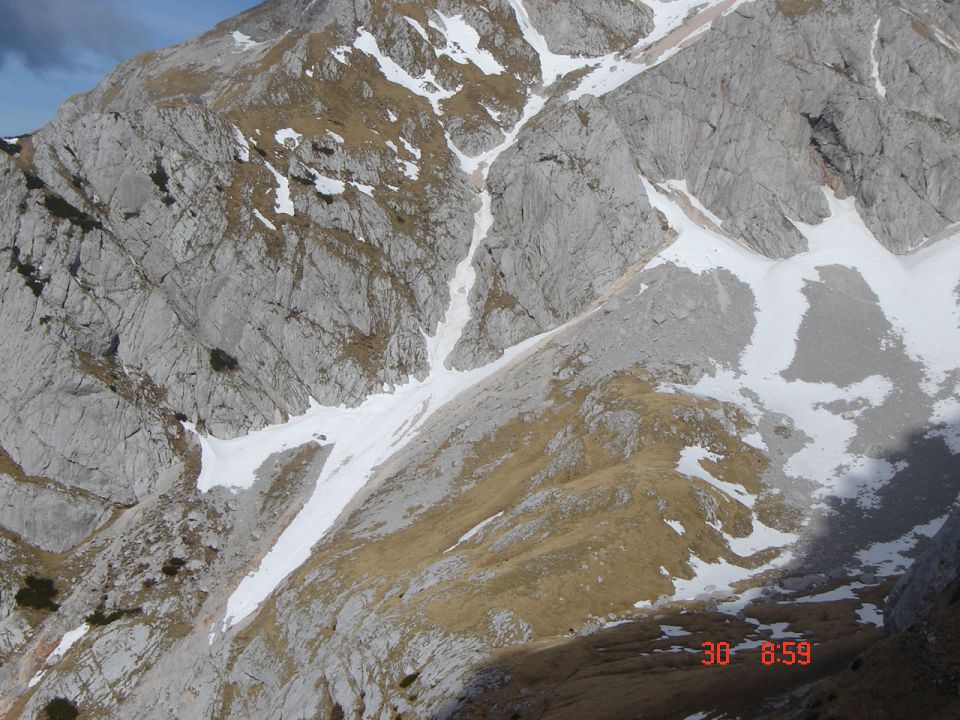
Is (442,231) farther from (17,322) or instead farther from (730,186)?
(17,322)

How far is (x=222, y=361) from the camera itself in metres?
91.4

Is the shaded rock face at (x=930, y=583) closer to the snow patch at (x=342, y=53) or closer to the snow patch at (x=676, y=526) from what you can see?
the snow patch at (x=676, y=526)

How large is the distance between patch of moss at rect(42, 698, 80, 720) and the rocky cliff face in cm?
74

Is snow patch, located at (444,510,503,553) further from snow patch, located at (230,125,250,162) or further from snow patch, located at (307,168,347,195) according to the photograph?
snow patch, located at (230,125,250,162)

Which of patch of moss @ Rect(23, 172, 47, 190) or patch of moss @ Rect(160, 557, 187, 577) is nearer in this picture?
patch of moss @ Rect(160, 557, 187, 577)

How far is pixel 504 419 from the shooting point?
78000 mm

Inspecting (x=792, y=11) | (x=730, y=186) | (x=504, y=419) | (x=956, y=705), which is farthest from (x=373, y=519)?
(x=792, y=11)

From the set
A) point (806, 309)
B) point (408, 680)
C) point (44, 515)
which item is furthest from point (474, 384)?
point (44, 515)

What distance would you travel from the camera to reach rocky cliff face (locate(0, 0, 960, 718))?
53094 millimetres

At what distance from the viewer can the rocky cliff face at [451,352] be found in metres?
53.1

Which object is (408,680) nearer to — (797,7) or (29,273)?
(29,273)

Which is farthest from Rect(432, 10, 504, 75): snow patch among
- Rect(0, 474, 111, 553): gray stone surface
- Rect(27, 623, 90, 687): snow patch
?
Rect(27, 623, 90, 687): snow patch

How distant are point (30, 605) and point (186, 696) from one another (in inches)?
858

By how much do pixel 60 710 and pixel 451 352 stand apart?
193 ft
